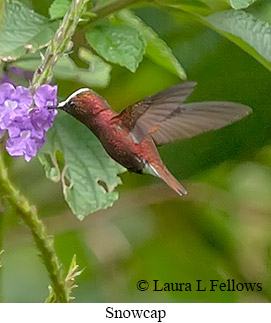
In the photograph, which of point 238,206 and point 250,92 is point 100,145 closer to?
point 250,92

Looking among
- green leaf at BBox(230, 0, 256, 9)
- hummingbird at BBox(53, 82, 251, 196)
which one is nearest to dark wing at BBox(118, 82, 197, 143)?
hummingbird at BBox(53, 82, 251, 196)

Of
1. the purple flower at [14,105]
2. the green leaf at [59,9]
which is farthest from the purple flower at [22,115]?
the green leaf at [59,9]

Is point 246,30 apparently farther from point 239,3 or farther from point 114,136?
point 114,136

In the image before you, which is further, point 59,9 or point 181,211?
point 181,211

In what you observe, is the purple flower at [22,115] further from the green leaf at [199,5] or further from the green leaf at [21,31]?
the green leaf at [199,5]

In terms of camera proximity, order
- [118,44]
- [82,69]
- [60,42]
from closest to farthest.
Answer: [60,42]
[118,44]
[82,69]

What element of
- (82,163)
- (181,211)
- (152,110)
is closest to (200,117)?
(152,110)

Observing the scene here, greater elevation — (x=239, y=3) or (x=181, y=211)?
(x=239, y=3)
